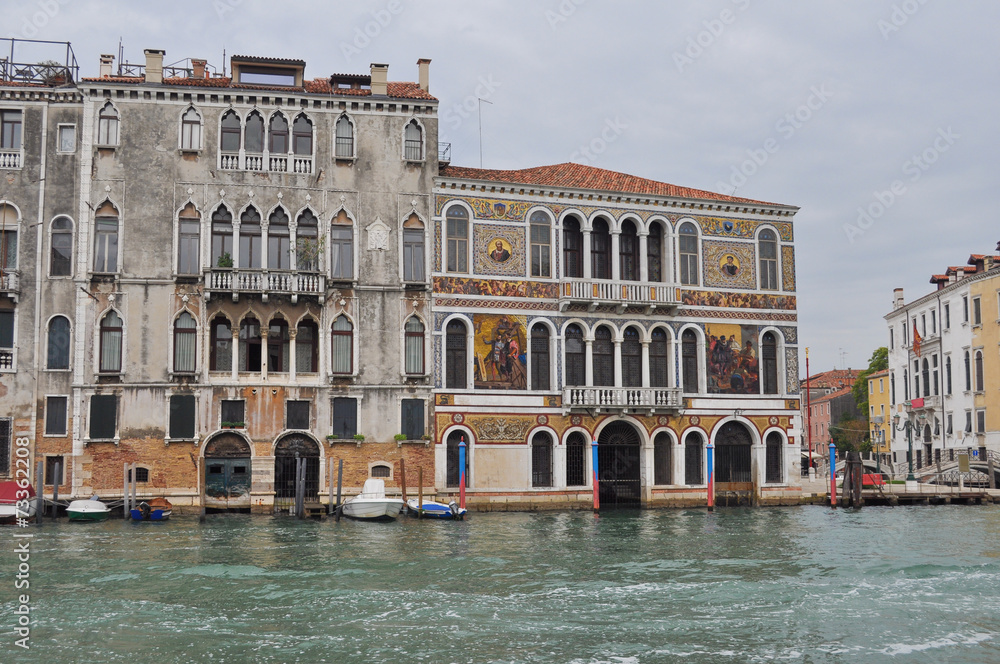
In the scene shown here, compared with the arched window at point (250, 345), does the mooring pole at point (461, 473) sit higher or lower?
lower

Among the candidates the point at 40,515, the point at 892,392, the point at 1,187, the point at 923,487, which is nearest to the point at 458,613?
the point at 40,515

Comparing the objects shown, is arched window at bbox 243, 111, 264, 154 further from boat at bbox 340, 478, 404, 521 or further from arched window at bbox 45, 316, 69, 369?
boat at bbox 340, 478, 404, 521

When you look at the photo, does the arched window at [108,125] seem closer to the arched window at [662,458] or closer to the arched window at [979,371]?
the arched window at [662,458]

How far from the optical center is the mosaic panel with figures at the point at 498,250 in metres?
29.4

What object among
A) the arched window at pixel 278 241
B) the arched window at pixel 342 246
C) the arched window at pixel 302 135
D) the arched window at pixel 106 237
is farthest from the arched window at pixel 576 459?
the arched window at pixel 106 237

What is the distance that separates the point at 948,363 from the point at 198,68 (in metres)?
32.6

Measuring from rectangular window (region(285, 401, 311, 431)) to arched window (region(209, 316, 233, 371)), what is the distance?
6.12ft

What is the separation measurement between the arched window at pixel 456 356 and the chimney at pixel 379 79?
6.78m

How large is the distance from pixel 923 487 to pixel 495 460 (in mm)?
15563

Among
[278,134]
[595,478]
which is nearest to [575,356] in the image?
[595,478]

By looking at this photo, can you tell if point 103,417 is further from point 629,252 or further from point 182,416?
point 629,252

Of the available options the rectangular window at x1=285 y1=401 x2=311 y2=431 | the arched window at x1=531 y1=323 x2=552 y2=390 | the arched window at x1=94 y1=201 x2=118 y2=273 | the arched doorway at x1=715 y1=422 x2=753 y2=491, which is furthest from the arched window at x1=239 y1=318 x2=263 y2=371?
the arched doorway at x1=715 y1=422 x2=753 y2=491

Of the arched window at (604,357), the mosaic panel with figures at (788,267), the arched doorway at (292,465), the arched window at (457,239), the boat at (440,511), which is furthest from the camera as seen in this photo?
the mosaic panel with figures at (788,267)

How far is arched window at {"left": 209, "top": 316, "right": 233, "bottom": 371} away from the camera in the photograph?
1097 inches
